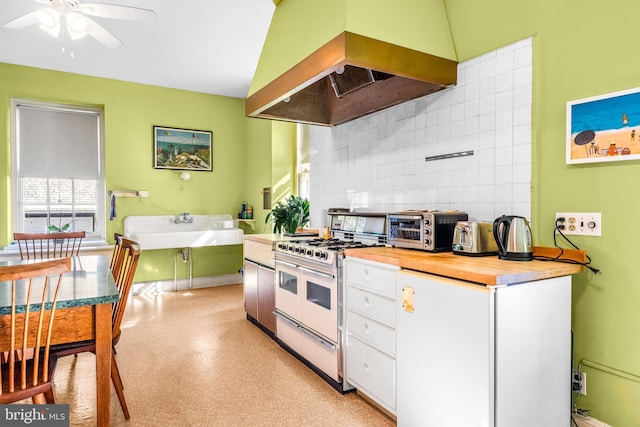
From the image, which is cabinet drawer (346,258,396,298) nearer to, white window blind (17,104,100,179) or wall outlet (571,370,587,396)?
wall outlet (571,370,587,396)

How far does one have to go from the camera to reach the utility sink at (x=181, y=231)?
480 centimetres

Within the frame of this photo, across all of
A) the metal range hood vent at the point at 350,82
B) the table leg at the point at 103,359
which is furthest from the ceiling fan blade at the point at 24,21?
the table leg at the point at 103,359

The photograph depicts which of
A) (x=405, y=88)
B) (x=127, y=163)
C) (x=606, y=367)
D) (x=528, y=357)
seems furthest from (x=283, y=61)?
(x=127, y=163)

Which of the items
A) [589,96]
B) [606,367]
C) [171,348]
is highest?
[589,96]

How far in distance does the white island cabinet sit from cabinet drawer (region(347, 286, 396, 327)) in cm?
11

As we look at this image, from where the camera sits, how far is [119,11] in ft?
8.34

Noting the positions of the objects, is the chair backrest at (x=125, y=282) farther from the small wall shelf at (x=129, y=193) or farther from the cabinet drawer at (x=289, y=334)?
the small wall shelf at (x=129, y=193)

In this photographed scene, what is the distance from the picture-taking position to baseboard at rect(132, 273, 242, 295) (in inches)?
208

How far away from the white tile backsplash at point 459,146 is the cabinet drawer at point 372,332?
97cm

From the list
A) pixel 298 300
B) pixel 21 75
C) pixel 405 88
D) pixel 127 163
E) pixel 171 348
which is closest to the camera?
pixel 405 88

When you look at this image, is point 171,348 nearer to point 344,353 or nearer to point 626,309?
point 344,353

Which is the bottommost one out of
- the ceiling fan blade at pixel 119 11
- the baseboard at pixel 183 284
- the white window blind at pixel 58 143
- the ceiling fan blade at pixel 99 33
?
the baseboard at pixel 183 284

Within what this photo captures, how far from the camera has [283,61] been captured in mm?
2834

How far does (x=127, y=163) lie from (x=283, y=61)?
11.1ft
